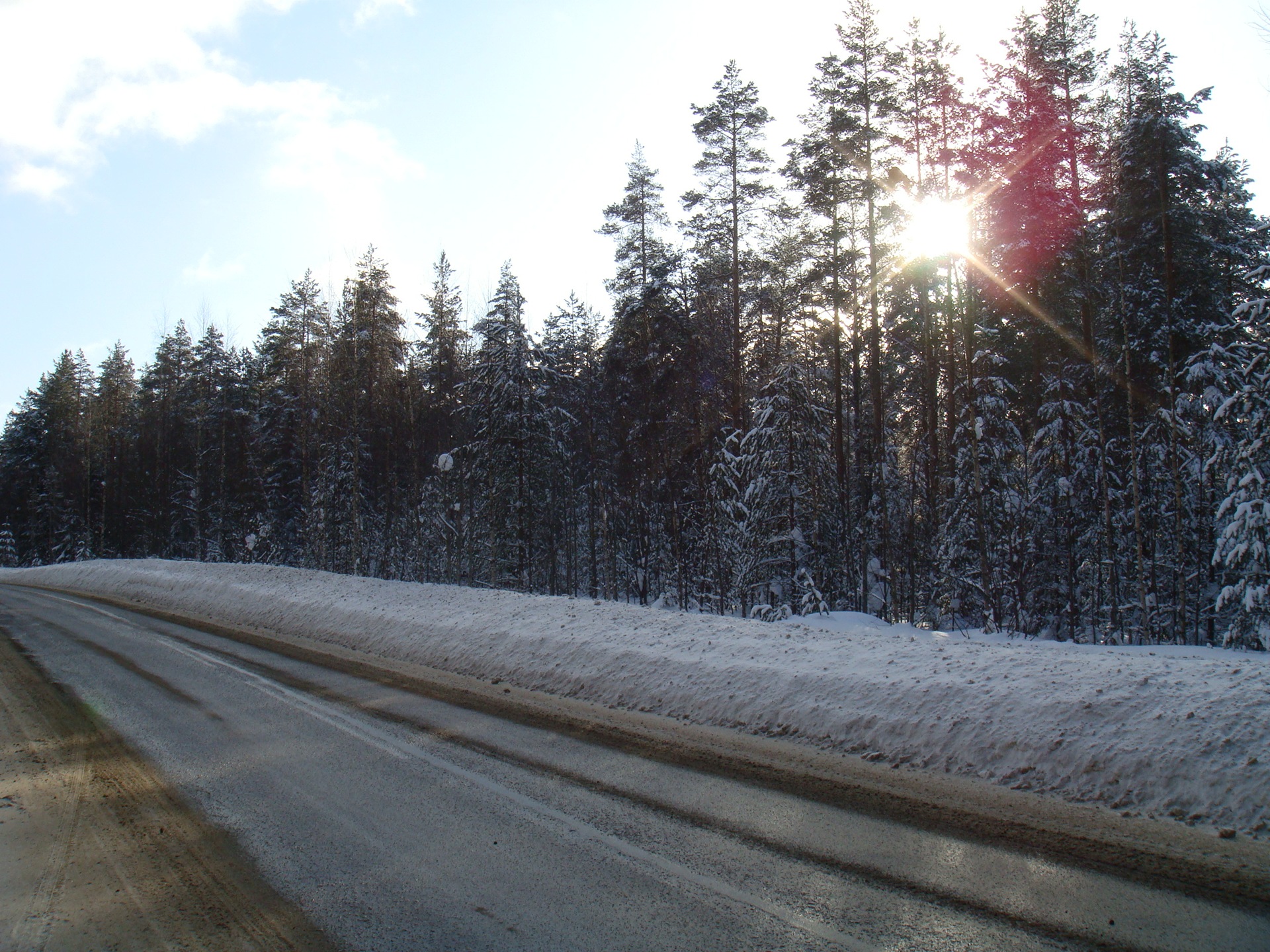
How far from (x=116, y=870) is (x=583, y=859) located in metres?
2.89

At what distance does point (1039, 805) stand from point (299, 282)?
4244 cm

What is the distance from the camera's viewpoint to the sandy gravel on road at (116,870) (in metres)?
3.79

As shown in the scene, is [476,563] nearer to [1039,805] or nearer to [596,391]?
[596,391]

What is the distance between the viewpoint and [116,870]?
4531 millimetres

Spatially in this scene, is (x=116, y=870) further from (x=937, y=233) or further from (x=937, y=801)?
(x=937, y=233)

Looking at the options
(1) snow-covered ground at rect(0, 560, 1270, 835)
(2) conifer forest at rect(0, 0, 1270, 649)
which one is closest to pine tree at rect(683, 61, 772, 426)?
(2) conifer forest at rect(0, 0, 1270, 649)

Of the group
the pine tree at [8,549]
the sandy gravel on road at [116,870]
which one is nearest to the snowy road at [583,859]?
the sandy gravel on road at [116,870]

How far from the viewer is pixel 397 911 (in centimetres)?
393

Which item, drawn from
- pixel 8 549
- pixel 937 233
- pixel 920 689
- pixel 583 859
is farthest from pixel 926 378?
pixel 8 549

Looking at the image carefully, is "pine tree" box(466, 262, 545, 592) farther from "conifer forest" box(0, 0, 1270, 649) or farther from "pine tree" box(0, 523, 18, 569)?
"pine tree" box(0, 523, 18, 569)

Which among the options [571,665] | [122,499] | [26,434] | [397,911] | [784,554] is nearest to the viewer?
[397,911]

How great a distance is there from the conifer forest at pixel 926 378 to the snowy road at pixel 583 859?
38.4 ft

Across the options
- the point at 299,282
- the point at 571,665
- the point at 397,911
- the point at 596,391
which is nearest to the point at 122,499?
the point at 299,282

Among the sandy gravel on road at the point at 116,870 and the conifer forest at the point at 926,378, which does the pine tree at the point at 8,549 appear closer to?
the conifer forest at the point at 926,378
